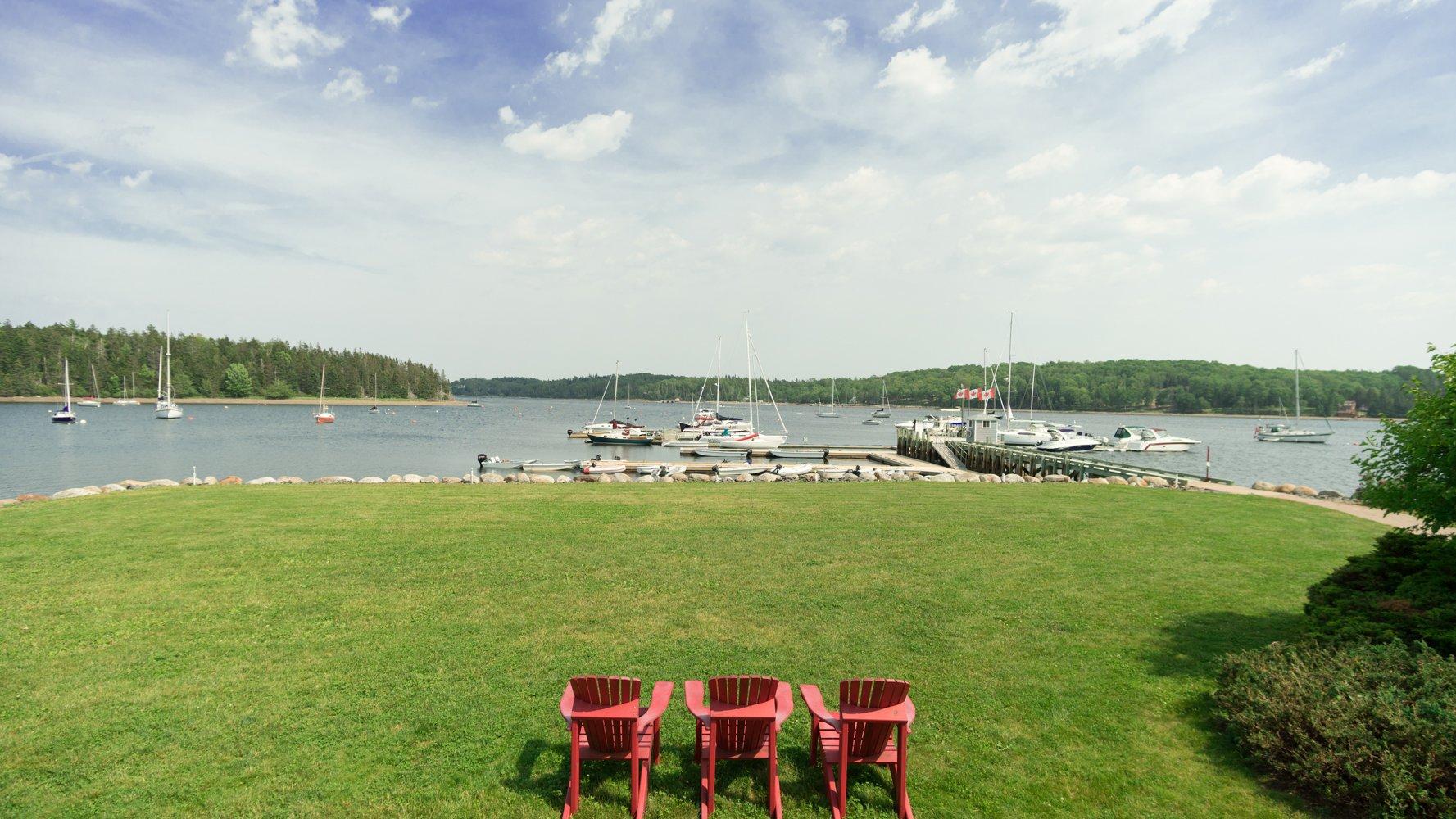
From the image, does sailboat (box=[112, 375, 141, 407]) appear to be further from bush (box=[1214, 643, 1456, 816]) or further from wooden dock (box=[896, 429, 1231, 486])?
bush (box=[1214, 643, 1456, 816])

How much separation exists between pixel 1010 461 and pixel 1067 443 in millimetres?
24730

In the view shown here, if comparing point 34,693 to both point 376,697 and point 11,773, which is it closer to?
point 11,773

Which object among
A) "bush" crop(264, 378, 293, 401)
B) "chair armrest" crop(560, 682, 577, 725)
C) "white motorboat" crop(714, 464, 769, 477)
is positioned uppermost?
"bush" crop(264, 378, 293, 401)

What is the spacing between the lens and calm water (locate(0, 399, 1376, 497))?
1686 inches

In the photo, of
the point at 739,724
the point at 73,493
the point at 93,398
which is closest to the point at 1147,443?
the point at 739,724

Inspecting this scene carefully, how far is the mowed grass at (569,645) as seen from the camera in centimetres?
566

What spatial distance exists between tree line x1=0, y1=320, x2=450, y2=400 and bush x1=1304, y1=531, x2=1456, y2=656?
161600 millimetres

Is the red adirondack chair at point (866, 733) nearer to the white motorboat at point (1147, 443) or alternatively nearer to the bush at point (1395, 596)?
the bush at point (1395, 596)

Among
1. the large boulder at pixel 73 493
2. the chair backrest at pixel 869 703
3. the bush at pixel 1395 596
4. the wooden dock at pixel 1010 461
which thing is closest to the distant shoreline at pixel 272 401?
the large boulder at pixel 73 493

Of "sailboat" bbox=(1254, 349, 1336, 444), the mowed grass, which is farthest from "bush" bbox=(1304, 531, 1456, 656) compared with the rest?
"sailboat" bbox=(1254, 349, 1336, 444)

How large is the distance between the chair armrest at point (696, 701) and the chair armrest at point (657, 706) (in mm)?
187

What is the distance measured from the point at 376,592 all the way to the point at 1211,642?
461 inches

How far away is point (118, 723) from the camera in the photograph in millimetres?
6426

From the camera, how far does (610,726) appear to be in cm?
556
